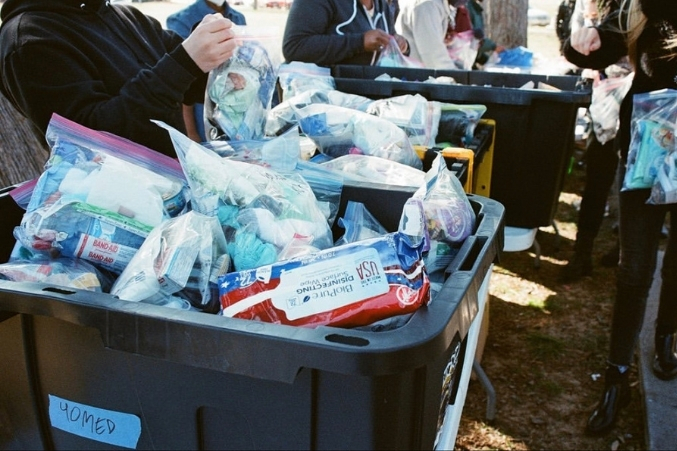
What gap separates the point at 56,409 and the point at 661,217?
1.76m

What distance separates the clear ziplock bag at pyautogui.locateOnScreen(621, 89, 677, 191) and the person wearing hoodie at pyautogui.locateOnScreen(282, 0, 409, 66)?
4.70ft

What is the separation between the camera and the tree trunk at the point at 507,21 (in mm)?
5801

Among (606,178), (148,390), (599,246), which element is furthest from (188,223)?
(599,246)

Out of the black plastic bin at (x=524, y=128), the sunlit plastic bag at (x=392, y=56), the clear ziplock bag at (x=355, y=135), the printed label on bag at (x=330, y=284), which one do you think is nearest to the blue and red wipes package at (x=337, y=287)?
the printed label on bag at (x=330, y=284)

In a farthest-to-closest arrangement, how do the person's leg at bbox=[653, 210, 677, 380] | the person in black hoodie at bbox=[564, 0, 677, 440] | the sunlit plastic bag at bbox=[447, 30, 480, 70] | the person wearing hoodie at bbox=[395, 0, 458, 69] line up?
the sunlit plastic bag at bbox=[447, 30, 480, 70] < the person wearing hoodie at bbox=[395, 0, 458, 69] < the person's leg at bbox=[653, 210, 677, 380] < the person in black hoodie at bbox=[564, 0, 677, 440]

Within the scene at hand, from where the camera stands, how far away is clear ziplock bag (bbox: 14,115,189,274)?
0.92 metres

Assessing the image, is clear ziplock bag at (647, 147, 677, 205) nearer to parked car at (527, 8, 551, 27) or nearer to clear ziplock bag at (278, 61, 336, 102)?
clear ziplock bag at (278, 61, 336, 102)

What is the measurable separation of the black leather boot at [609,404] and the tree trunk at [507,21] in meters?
4.53

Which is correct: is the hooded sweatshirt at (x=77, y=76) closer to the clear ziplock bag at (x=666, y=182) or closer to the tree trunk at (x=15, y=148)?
the tree trunk at (x=15, y=148)

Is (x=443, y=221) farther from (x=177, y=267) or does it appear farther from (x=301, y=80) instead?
(x=301, y=80)

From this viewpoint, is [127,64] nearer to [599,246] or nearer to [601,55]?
[601,55]

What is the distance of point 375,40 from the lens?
282 cm

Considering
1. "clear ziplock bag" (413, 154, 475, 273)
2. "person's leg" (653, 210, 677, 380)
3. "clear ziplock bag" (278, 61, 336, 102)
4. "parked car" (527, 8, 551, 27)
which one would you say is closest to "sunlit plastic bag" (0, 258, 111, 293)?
"clear ziplock bag" (413, 154, 475, 273)

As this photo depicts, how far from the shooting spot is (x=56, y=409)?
88cm
